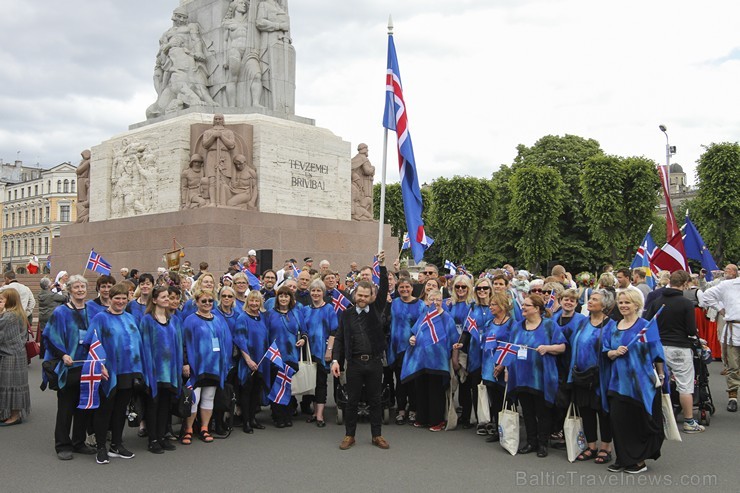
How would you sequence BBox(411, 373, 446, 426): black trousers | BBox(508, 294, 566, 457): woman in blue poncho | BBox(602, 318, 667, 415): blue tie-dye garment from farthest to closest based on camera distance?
BBox(411, 373, 446, 426): black trousers, BBox(508, 294, 566, 457): woman in blue poncho, BBox(602, 318, 667, 415): blue tie-dye garment

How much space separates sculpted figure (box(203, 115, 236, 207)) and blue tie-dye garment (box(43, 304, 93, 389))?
40.3 ft

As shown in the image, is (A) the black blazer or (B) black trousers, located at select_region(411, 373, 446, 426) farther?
→ (B) black trousers, located at select_region(411, 373, 446, 426)

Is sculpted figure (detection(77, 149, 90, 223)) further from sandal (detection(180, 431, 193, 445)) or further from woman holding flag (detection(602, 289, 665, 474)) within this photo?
woman holding flag (detection(602, 289, 665, 474))

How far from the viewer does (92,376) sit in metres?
7.42

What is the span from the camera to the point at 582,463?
762 centimetres

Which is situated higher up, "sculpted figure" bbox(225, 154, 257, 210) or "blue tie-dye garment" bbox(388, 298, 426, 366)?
"sculpted figure" bbox(225, 154, 257, 210)

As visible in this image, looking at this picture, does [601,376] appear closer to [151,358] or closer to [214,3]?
[151,358]

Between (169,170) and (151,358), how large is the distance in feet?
45.8

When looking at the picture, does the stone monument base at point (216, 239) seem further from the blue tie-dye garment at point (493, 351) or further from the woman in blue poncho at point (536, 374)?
the woman in blue poncho at point (536, 374)

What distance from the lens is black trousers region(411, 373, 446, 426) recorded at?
9266mm

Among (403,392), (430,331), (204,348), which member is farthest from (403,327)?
(204,348)

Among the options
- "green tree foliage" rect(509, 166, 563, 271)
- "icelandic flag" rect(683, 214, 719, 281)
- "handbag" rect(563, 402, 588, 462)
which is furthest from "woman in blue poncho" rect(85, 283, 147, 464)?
"green tree foliage" rect(509, 166, 563, 271)

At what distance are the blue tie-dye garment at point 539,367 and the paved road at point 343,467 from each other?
702mm

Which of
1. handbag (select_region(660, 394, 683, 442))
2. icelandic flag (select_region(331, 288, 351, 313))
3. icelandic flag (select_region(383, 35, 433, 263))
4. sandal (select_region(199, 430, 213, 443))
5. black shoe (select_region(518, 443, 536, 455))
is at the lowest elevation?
black shoe (select_region(518, 443, 536, 455))
